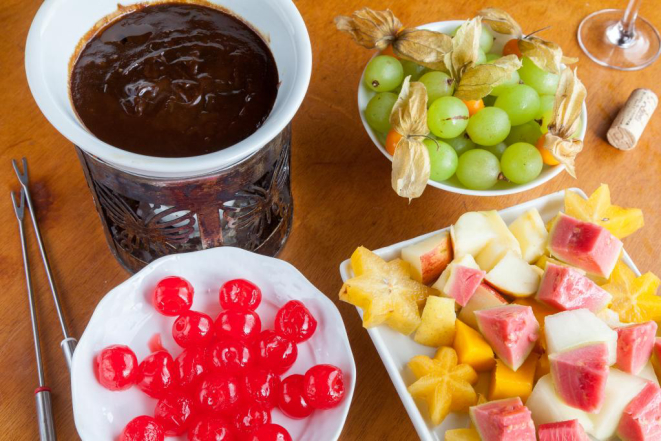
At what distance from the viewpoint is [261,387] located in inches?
32.4

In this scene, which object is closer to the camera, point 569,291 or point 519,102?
point 569,291

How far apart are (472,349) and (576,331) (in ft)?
0.40

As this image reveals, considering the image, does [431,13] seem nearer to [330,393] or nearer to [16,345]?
[330,393]

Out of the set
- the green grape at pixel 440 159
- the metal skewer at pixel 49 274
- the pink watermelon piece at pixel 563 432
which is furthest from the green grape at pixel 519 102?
the metal skewer at pixel 49 274

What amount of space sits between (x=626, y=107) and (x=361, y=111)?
0.46 meters

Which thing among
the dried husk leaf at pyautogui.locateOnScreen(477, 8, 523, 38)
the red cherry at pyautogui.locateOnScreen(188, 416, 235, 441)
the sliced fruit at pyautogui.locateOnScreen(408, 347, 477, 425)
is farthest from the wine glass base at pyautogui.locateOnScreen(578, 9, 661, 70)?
the red cherry at pyautogui.locateOnScreen(188, 416, 235, 441)

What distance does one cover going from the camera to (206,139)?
770mm

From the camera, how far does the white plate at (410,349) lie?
2.68 ft

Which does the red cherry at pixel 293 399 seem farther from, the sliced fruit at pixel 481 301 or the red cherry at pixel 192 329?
the sliced fruit at pixel 481 301

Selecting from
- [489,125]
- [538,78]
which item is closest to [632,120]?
[538,78]

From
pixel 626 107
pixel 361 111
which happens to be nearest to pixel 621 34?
pixel 626 107

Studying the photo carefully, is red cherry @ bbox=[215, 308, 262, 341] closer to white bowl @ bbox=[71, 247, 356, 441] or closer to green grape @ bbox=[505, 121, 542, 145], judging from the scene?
white bowl @ bbox=[71, 247, 356, 441]

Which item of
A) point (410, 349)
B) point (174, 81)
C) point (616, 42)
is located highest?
point (174, 81)

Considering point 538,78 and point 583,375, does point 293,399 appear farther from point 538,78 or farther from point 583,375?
point 538,78
